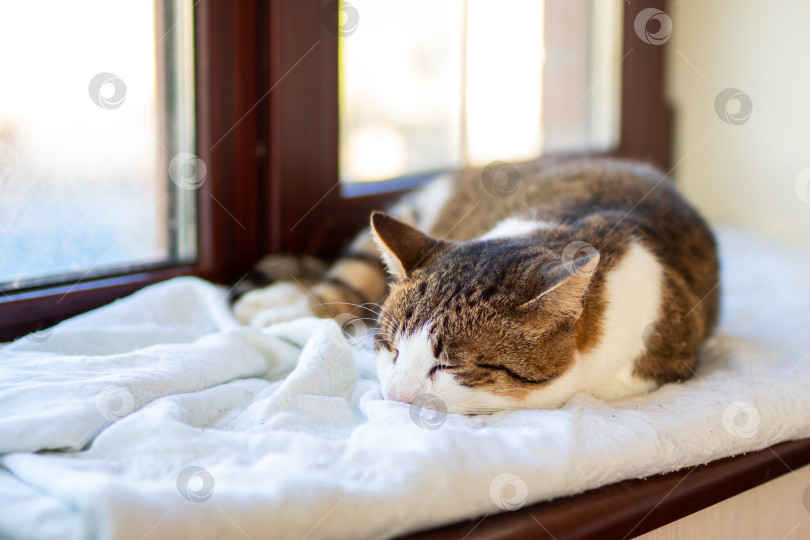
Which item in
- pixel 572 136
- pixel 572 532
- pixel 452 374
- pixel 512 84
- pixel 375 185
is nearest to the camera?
pixel 572 532

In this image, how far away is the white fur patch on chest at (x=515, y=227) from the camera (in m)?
1.33

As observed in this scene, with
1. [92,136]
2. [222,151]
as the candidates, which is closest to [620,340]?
[222,151]

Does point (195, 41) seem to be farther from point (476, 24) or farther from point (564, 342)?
point (564, 342)

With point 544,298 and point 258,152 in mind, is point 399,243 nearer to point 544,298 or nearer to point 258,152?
point 544,298

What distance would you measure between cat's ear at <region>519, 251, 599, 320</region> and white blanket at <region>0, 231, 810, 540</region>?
144mm

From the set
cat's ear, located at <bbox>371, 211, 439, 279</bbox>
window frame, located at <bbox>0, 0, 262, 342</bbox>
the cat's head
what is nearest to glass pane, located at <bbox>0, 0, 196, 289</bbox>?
window frame, located at <bbox>0, 0, 262, 342</bbox>

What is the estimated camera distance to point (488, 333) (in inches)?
40.2

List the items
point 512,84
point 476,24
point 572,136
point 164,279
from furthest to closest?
point 572,136, point 512,84, point 476,24, point 164,279

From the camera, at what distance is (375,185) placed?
1980 mm

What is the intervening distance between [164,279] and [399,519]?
3.16 feet

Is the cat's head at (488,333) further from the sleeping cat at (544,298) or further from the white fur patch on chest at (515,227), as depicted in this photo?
the white fur patch on chest at (515,227)

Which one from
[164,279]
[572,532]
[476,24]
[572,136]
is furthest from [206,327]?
[572,136]

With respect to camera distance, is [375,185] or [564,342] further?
[375,185]

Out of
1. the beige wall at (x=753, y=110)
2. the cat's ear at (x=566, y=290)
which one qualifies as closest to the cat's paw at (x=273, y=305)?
the cat's ear at (x=566, y=290)
